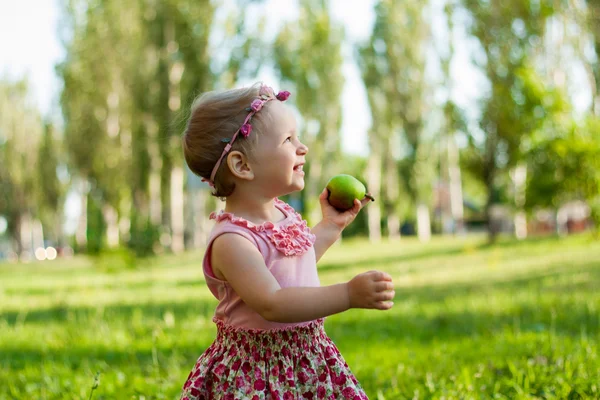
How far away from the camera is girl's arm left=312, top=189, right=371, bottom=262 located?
7.49 feet

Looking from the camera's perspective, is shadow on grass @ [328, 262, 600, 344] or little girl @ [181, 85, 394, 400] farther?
shadow on grass @ [328, 262, 600, 344]

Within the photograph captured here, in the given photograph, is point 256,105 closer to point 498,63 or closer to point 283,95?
point 283,95

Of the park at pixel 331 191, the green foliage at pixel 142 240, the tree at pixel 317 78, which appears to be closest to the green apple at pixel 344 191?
the park at pixel 331 191

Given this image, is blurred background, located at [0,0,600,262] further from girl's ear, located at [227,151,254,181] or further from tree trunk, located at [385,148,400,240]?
girl's ear, located at [227,151,254,181]

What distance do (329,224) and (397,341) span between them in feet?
8.48

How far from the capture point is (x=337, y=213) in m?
2.36

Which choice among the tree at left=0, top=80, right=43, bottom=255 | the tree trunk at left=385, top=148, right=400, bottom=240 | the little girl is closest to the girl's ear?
the little girl

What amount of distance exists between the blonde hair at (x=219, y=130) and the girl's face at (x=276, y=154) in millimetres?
25

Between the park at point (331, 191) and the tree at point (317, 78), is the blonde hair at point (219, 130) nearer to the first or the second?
the park at point (331, 191)

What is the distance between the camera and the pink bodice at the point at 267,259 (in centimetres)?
189

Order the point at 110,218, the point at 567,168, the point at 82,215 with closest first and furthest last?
the point at 567,168, the point at 110,218, the point at 82,215

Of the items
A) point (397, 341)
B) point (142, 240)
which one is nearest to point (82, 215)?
point (142, 240)

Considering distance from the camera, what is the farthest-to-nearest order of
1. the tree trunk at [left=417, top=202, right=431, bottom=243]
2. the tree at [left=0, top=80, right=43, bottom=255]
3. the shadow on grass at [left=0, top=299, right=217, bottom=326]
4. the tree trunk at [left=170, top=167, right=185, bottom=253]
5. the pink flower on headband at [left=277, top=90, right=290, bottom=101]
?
1. the tree at [left=0, top=80, right=43, bottom=255]
2. the tree trunk at [left=417, top=202, right=431, bottom=243]
3. the tree trunk at [left=170, top=167, right=185, bottom=253]
4. the shadow on grass at [left=0, top=299, right=217, bottom=326]
5. the pink flower on headband at [left=277, top=90, right=290, bottom=101]

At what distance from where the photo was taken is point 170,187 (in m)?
24.7
